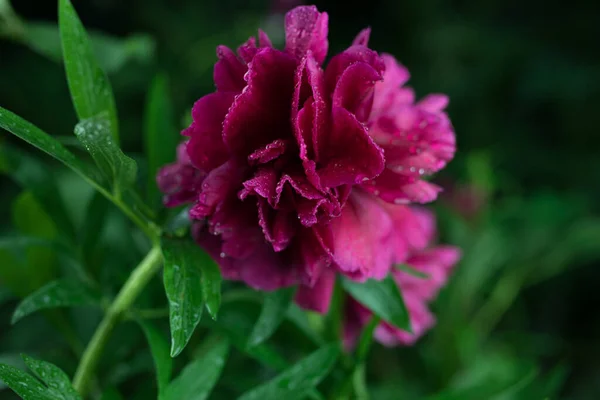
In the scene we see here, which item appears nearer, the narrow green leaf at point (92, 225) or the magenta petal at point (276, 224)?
the magenta petal at point (276, 224)

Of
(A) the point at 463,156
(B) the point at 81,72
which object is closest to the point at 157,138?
(B) the point at 81,72

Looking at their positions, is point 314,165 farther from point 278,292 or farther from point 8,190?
point 8,190

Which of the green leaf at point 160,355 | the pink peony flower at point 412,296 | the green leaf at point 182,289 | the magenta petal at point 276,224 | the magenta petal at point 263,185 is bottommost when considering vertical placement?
the pink peony flower at point 412,296

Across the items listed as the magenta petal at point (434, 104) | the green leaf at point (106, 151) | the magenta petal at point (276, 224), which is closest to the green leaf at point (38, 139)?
the green leaf at point (106, 151)

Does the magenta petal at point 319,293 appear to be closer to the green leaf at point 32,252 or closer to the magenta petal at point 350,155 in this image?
the magenta petal at point 350,155

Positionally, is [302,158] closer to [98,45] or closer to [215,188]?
[215,188]

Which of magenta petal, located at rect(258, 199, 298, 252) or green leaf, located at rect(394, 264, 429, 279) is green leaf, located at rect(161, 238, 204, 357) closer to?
magenta petal, located at rect(258, 199, 298, 252)

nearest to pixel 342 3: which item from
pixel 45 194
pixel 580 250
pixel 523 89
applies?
pixel 523 89
